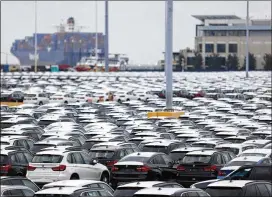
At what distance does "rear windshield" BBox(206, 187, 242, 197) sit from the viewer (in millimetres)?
15664

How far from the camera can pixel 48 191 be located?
49.1ft

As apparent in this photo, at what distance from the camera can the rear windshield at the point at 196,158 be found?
22.6 m

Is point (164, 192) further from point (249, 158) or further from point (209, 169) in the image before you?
point (249, 158)

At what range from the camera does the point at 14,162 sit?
23734 millimetres

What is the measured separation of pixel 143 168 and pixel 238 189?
22.6ft

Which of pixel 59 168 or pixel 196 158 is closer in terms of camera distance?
pixel 59 168

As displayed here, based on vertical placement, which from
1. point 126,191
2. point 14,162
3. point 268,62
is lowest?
point 268,62

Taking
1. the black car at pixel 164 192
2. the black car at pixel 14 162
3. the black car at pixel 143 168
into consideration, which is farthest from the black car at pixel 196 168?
the black car at pixel 164 192

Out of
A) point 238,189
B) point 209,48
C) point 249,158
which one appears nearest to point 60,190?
point 238,189

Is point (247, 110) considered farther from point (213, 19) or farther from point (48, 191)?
point (213, 19)

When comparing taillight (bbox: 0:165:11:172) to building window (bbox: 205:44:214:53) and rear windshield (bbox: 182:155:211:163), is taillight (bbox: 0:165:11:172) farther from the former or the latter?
building window (bbox: 205:44:214:53)

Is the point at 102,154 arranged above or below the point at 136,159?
below

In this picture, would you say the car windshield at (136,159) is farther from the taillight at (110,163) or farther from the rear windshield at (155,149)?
the rear windshield at (155,149)

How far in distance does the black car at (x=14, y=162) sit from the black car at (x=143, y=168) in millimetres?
2478
